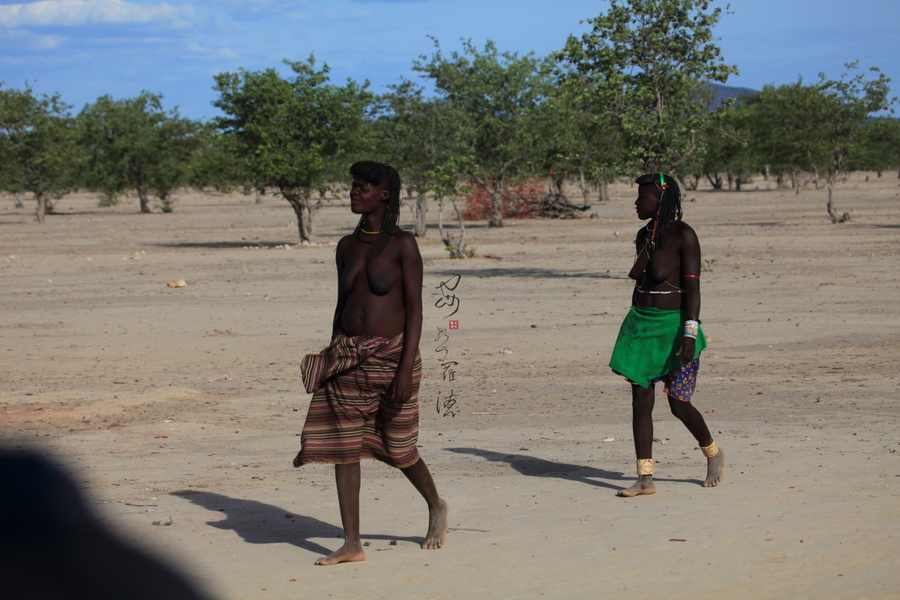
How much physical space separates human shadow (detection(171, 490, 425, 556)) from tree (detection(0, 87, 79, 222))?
43967mm

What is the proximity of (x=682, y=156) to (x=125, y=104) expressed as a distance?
1923 inches

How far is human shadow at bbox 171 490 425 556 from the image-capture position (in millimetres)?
4727

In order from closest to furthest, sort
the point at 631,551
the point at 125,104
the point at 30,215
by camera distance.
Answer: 1. the point at 631,551
2. the point at 30,215
3. the point at 125,104

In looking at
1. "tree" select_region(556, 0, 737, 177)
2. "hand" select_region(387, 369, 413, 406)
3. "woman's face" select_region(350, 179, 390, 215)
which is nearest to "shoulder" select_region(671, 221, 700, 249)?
"woman's face" select_region(350, 179, 390, 215)

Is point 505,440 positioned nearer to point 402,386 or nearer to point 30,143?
point 402,386

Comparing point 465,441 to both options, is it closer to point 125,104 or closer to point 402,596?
point 402,596

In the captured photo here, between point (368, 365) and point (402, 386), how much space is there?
180 mm

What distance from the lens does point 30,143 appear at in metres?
46.4

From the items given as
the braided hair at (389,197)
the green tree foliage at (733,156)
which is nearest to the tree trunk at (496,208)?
the green tree foliage at (733,156)

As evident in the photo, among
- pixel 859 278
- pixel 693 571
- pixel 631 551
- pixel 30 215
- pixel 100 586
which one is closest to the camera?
pixel 100 586

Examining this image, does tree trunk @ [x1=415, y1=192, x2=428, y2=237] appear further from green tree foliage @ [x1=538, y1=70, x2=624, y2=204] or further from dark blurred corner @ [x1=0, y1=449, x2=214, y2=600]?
dark blurred corner @ [x1=0, y1=449, x2=214, y2=600]

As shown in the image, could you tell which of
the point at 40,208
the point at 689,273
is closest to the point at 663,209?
the point at 689,273

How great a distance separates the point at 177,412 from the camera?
8.08 meters

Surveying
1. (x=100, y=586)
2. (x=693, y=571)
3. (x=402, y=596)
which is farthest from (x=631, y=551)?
(x=100, y=586)
